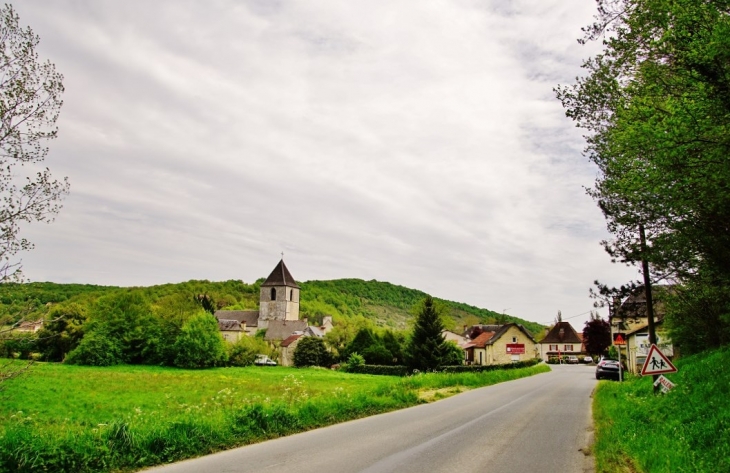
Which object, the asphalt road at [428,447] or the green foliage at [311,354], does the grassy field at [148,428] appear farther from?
the green foliage at [311,354]

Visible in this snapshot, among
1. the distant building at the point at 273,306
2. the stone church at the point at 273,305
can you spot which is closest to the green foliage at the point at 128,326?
the distant building at the point at 273,306

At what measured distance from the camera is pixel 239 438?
10.6m

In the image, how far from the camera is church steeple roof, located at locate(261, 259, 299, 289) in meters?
111

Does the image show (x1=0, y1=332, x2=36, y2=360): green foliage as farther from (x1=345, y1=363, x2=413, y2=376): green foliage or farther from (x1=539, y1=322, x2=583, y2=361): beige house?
(x1=539, y1=322, x2=583, y2=361): beige house

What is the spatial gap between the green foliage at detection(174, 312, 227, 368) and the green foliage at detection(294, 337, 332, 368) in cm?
954

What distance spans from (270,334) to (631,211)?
286 ft

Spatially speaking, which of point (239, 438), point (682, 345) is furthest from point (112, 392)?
point (682, 345)

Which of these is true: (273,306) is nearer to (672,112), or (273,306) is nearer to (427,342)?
(427,342)

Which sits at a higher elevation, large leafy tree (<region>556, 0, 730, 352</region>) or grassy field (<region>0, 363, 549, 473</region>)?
large leafy tree (<region>556, 0, 730, 352</region>)

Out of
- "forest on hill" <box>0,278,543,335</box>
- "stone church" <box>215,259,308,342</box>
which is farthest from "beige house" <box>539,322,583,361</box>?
"stone church" <box>215,259,308,342</box>

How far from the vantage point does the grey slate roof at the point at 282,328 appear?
94.1 metres

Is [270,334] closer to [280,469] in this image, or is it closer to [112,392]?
[112,392]

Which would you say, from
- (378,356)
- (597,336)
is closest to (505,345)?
(597,336)

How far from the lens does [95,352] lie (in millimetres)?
59875
